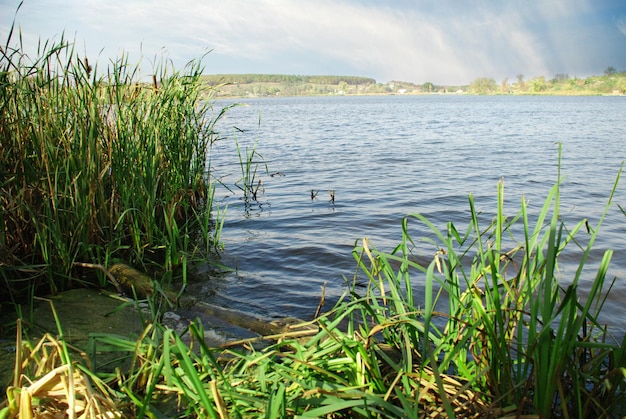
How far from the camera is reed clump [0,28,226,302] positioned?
12.1 ft

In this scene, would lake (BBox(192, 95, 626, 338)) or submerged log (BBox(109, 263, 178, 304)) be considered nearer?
submerged log (BBox(109, 263, 178, 304))

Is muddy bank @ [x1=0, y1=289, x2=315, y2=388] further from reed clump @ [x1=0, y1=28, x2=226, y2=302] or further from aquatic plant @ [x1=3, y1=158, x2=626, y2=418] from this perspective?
aquatic plant @ [x1=3, y1=158, x2=626, y2=418]

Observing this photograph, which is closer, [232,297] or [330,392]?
[330,392]

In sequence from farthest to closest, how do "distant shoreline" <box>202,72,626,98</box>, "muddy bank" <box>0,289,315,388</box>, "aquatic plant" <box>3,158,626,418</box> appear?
"distant shoreline" <box>202,72,626,98</box> < "muddy bank" <box>0,289,315,388</box> < "aquatic plant" <box>3,158,626,418</box>

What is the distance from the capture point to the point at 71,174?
13.4 ft

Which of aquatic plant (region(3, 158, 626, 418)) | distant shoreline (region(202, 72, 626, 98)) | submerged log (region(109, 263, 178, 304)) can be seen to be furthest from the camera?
distant shoreline (region(202, 72, 626, 98))

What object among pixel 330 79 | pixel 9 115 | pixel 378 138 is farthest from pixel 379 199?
pixel 330 79

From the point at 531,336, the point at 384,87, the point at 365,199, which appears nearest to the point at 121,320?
the point at 531,336

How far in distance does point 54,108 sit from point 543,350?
13.7 feet

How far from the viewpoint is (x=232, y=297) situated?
15.5 feet

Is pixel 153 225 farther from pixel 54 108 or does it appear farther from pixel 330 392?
pixel 330 392

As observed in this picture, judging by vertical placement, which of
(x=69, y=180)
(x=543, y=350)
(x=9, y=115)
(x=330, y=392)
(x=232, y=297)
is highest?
(x=9, y=115)

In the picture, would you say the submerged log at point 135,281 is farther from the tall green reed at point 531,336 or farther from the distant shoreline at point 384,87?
the distant shoreline at point 384,87

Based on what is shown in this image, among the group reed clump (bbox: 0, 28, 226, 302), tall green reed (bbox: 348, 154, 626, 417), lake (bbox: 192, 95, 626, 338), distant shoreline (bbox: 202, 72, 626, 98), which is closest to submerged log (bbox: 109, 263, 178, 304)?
reed clump (bbox: 0, 28, 226, 302)
